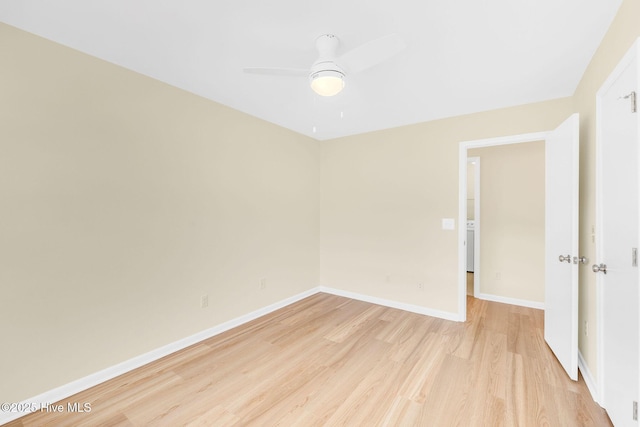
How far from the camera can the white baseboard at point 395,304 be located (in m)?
3.21

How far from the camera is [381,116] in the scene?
3.19 meters

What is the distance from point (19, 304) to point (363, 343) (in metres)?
2.61

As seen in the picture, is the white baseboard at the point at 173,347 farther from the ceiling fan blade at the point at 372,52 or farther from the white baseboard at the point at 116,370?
the ceiling fan blade at the point at 372,52

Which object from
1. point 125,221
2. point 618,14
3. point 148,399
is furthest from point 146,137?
point 618,14

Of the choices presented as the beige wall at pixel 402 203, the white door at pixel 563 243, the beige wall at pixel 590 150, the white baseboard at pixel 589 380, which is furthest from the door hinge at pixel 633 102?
the white baseboard at pixel 589 380

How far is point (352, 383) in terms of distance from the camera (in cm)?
204

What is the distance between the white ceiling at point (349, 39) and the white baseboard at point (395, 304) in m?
2.43

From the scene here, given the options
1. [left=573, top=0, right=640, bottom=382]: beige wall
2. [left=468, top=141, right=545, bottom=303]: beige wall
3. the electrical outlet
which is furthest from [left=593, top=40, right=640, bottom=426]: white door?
[left=468, top=141, right=545, bottom=303]: beige wall

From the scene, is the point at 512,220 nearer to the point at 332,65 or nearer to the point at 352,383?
the point at 352,383

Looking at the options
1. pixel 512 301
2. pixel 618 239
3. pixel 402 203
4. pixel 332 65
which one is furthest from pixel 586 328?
pixel 332 65

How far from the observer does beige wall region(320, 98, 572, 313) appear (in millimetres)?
3080

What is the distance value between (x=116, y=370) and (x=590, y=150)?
3.99m

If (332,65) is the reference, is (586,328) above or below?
below

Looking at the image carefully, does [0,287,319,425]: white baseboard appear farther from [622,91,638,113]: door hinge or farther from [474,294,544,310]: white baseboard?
[622,91,638,113]: door hinge
